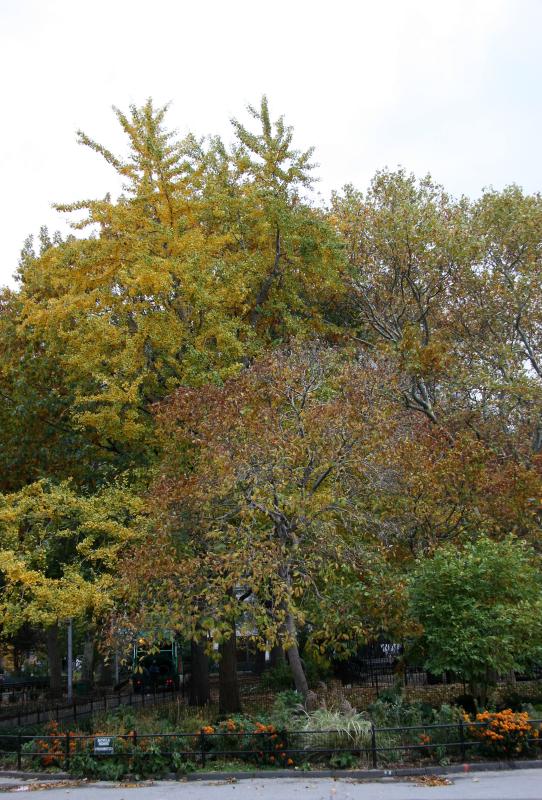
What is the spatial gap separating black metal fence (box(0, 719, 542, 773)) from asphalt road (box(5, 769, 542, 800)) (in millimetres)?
617

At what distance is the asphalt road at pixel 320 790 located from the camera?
10.5m

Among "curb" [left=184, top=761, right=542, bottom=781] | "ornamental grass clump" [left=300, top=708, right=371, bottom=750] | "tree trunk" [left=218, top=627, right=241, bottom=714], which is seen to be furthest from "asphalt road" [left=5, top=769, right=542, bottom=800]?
"tree trunk" [left=218, top=627, right=241, bottom=714]

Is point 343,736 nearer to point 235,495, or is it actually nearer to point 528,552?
point 235,495

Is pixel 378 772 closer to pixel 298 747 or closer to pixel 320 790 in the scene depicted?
pixel 320 790

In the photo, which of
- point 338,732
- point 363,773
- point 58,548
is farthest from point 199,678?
point 363,773

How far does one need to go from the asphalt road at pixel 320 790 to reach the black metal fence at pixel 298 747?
62 centimetres

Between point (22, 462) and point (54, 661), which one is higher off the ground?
point (22, 462)

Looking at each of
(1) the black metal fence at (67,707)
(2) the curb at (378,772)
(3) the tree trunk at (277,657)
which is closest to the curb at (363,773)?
(2) the curb at (378,772)

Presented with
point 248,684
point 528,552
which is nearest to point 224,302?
point 528,552

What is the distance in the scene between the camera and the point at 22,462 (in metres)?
21.7

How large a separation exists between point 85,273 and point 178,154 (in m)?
4.05

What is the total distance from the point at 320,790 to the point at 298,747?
2046mm

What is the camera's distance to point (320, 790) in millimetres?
11188

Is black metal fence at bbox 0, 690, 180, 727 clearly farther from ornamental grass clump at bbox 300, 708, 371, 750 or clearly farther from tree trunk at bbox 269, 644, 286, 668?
ornamental grass clump at bbox 300, 708, 371, 750
